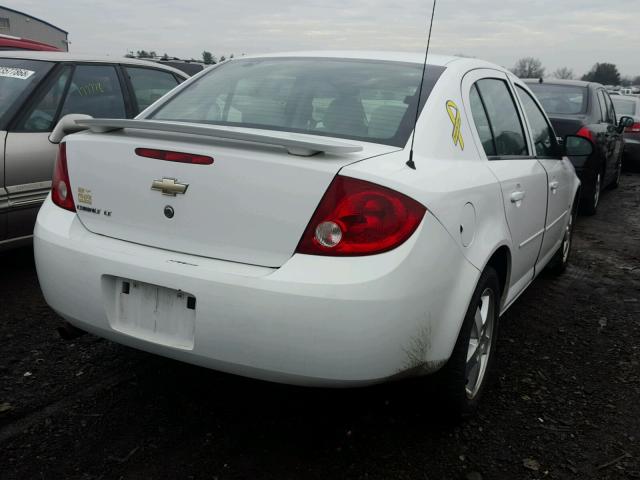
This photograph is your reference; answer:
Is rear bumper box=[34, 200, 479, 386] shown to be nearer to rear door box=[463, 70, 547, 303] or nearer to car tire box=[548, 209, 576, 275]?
rear door box=[463, 70, 547, 303]

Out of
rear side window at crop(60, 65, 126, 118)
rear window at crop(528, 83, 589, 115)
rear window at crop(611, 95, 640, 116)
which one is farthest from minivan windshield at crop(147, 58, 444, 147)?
rear window at crop(611, 95, 640, 116)

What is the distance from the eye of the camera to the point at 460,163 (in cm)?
259

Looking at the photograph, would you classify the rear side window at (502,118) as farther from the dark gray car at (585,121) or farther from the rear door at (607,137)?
the rear door at (607,137)

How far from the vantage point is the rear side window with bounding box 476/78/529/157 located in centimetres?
316

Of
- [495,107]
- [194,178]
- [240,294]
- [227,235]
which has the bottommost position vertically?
[240,294]

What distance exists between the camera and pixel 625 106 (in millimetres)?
12609

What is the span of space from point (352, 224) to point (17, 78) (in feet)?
11.6

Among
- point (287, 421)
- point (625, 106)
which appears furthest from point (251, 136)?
point (625, 106)

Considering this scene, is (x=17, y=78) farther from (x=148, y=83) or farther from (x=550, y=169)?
(x=550, y=169)

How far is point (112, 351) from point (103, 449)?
921 millimetres

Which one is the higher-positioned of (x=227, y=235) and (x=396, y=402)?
(x=227, y=235)

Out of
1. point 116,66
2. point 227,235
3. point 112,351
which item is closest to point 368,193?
point 227,235

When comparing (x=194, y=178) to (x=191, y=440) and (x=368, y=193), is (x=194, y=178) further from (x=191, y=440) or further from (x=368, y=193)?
(x=191, y=440)

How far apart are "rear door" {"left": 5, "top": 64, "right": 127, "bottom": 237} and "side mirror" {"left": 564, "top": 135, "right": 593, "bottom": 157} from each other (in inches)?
134
